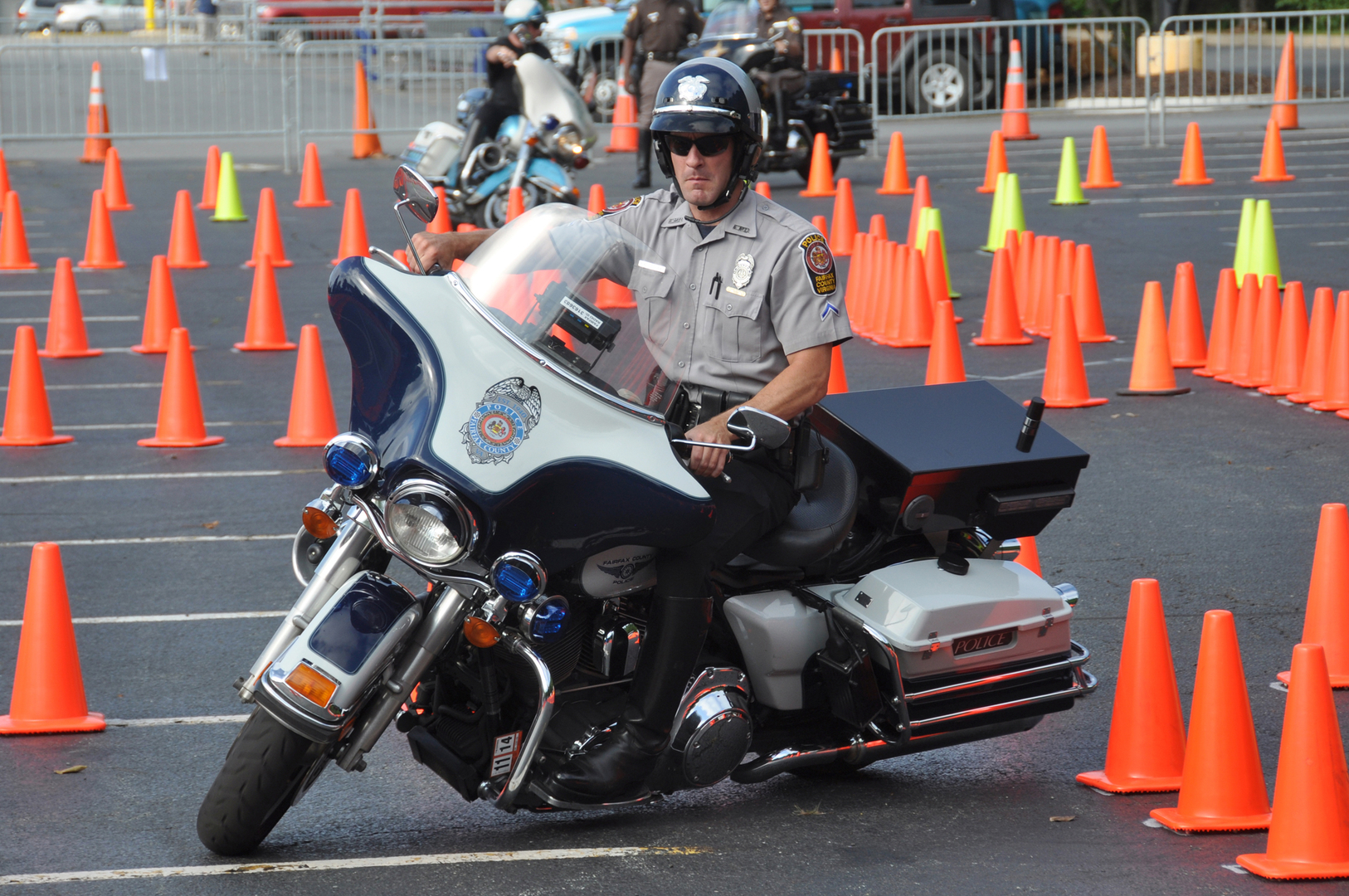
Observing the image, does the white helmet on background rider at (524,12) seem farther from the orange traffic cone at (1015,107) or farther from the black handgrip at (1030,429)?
the black handgrip at (1030,429)

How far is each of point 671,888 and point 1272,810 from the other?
1.50 metres

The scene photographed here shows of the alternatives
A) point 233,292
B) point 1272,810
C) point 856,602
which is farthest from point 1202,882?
point 233,292

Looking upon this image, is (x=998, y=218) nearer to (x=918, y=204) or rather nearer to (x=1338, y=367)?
(x=918, y=204)

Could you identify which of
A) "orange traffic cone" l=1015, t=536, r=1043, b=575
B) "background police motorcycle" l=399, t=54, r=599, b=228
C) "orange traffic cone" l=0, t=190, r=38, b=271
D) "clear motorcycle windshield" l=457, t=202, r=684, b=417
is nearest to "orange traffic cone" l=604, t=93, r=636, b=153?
"background police motorcycle" l=399, t=54, r=599, b=228

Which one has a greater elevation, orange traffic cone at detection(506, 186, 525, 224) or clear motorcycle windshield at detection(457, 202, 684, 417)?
orange traffic cone at detection(506, 186, 525, 224)

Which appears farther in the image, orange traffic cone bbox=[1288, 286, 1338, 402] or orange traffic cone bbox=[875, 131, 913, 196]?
orange traffic cone bbox=[875, 131, 913, 196]

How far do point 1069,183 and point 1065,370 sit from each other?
8.10 m

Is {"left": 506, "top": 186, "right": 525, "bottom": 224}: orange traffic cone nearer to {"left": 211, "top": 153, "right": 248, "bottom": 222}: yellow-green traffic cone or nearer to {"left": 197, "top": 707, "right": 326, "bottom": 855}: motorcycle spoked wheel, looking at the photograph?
{"left": 211, "top": 153, "right": 248, "bottom": 222}: yellow-green traffic cone

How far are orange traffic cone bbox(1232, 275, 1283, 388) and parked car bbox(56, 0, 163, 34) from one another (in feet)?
137

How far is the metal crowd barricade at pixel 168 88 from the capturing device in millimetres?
22359

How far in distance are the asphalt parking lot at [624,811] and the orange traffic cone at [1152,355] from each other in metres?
0.16

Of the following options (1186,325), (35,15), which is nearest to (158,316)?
(1186,325)

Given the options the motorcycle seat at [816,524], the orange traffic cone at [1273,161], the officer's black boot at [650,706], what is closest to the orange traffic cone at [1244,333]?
the motorcycle seat at [816,524]

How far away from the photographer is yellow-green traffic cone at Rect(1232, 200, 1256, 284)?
40.5 ft
